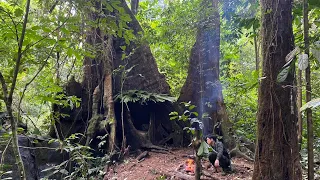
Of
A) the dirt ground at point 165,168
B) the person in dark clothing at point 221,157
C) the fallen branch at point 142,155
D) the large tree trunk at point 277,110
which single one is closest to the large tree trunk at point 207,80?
the dirt ground at point 165,168

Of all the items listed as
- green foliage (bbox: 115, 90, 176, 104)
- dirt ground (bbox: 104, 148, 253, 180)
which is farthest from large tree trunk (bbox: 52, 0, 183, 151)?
dirt ground (bbox: 104, 148, 253, 180)

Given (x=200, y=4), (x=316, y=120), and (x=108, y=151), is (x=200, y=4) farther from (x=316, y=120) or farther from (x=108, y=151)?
(x=108, y=151)

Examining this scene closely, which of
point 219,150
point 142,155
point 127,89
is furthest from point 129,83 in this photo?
point 219,150

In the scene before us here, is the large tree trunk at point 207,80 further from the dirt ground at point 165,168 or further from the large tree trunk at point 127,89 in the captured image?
the dirt ground at point 165,168

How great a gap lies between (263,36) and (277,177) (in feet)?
5.85

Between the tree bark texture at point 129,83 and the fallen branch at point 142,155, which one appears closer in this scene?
the fallen branch at point 142,155

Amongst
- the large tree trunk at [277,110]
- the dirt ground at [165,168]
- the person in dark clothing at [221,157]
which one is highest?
the large tree trunk at [277,110]

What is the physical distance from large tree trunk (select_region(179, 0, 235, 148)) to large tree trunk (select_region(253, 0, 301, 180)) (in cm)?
389

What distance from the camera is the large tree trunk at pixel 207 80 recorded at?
7.26 meters

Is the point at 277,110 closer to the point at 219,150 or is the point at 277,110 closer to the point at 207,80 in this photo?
the point at 219,150

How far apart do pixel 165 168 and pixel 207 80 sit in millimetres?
3207

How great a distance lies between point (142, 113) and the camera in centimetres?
816

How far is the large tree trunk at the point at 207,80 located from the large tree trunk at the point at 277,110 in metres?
3.89

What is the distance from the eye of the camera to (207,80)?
25.1 ft
